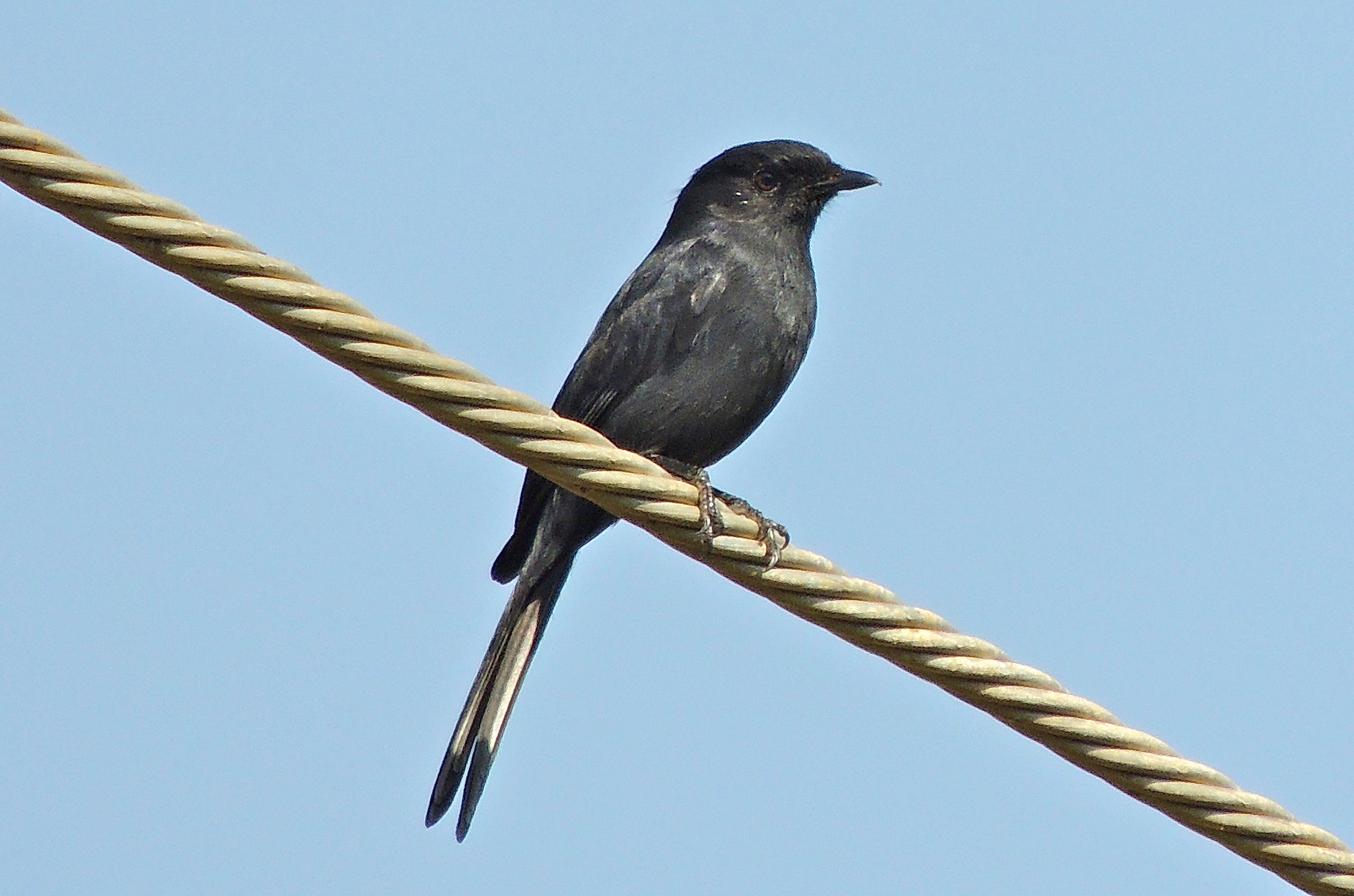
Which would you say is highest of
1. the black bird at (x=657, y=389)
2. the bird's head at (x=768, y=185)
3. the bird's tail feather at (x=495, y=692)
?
the bird's head at (x=768, y=185)

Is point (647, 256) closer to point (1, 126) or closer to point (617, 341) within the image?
point (617, 341)

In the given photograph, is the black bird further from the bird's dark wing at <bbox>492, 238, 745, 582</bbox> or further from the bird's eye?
the bird's eye

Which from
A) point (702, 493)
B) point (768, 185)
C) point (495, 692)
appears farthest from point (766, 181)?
point (702, 493)

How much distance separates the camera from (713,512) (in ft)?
12.5

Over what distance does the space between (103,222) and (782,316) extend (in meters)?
3.56

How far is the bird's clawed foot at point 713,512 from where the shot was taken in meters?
3.66

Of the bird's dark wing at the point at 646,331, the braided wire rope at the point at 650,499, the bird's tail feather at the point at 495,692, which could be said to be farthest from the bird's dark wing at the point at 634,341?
the braided wire rope at the point at 650,499

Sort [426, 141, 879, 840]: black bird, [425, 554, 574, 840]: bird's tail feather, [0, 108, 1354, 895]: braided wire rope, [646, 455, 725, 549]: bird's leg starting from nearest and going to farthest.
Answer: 1. [0, 108, 1354, 895]: braided wire rope
2. [646, 455, 725, 549]: bird's leg
3. [425, 554, 574, 840]: bird's tail feather
4. [426, 141, 879, 840]: black bird

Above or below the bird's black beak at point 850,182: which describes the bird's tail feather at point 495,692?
below

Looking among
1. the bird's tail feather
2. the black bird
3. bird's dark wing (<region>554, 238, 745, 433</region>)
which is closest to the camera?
the bird's tail feather

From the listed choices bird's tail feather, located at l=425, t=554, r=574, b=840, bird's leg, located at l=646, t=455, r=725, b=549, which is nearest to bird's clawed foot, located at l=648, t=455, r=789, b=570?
bird's leg, located at l=646, t=455, r=725, b=549

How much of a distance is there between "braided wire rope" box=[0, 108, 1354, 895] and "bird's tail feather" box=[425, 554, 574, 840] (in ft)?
7.98

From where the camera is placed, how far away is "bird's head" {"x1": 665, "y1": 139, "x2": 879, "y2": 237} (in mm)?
7121

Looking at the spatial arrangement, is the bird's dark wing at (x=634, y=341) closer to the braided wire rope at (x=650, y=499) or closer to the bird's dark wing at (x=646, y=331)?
the bird's dark wing at (x=646, y=331)
